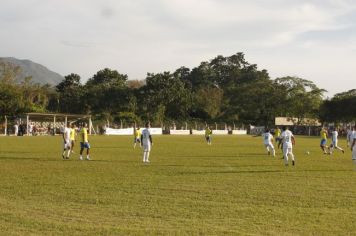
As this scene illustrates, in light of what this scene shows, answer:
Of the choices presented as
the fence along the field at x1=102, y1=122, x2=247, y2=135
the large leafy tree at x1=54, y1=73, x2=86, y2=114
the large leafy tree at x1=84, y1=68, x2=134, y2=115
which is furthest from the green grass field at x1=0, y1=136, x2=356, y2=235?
the large leafy tree at x1=54, y1=73, x2=86, y2=114

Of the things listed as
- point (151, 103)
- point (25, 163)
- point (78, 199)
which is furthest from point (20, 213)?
point (151, 103)

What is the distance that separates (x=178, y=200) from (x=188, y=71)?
109m

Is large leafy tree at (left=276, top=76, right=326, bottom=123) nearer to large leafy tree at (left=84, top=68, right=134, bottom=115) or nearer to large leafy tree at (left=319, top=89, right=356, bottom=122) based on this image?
large leafy tree at (left=319, top=89, right=356, bottom=122)

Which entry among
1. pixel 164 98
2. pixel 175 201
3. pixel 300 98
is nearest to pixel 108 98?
pixel 164 98

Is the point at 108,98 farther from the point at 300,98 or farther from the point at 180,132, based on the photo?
the point at 300,98

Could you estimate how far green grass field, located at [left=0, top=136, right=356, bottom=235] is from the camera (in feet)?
28.3

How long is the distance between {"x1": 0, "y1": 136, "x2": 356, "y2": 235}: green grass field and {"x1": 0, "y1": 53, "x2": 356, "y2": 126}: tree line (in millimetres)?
55093

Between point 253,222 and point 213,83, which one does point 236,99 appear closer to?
point 213,83

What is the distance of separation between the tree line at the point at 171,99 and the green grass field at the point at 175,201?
5509cm

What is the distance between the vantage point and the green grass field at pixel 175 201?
28.3ft

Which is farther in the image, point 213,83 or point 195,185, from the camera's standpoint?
point 213,83

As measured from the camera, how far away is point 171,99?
286 feet

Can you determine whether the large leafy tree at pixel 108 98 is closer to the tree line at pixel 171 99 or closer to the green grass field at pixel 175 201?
the tree line at pixel 171 99

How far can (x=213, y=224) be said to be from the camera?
350 inches
